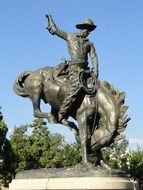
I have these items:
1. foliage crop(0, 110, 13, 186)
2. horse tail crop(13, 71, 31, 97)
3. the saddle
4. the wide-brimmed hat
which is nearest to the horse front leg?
the saddle

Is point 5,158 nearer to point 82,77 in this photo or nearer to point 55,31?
point 55,31

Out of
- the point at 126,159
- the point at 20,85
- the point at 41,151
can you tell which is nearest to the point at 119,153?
the point at 126,159

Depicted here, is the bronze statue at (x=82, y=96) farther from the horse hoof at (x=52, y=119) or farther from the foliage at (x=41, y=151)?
the foliage at (x=41, y=151)

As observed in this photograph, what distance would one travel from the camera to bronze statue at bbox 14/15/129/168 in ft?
42.2

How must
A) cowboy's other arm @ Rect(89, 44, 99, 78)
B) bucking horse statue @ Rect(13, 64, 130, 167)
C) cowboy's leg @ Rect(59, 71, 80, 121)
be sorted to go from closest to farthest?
bucking horse statue @ Rect(13, 64, 130, 167) → cowboy's leg @ Rect(59, 71, 80, 121) → cowboy's other arm @ Rect(89, 44, 99, 78)

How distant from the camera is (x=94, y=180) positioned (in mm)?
11656

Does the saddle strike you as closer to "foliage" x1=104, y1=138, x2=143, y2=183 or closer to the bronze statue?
the bronze statue

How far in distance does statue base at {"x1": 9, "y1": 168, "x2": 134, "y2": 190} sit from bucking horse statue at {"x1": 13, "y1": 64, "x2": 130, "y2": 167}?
469 millimetres

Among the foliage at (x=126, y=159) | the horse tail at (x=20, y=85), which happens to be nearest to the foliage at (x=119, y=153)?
the foliage at (x=126, y=159)

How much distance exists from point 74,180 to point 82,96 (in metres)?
2.28

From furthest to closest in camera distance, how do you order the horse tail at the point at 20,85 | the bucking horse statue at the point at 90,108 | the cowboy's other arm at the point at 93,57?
the horse tail at the point at 20,85 → the cowboy's other arm at the point at 93,57 → the bucking horse statue at the point at 90,108

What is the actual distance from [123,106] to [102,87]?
0.70 m

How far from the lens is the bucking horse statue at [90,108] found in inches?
504

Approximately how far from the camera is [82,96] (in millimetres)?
13117
